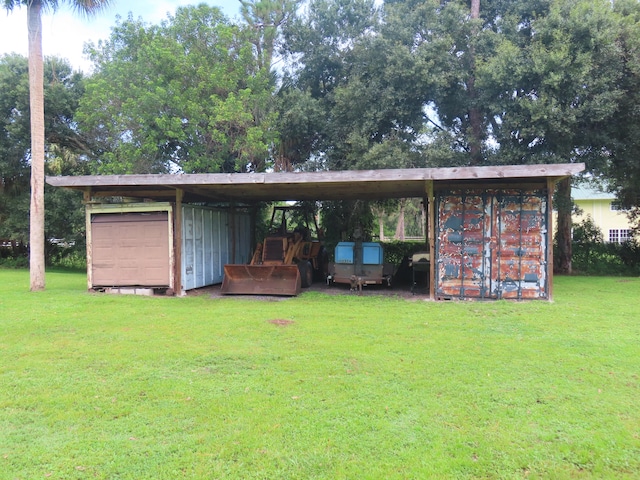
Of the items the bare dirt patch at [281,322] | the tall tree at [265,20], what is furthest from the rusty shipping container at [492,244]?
the tall tree at [265,20]

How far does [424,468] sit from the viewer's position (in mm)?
2900

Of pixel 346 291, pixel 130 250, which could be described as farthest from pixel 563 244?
pixel 130 250

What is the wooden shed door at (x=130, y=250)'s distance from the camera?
412 inches

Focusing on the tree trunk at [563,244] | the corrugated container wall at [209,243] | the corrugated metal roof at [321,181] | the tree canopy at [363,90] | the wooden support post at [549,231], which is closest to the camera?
the corrugated metal roof at [321,181]

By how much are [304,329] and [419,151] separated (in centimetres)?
878

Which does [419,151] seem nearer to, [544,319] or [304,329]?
[544,319]

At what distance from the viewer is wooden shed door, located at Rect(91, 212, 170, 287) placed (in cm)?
1047

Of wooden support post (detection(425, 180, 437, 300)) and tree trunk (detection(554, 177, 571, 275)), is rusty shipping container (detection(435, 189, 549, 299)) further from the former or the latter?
tree trunk (detection(554, 177, 571, 275))

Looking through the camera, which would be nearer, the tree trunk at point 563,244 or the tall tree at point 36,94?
the tall tree at point 36,94

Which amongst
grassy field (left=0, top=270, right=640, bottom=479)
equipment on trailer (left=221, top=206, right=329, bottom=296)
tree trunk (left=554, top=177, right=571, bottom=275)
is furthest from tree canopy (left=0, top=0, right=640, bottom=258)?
grassy field (left=0, top=270, right=640, bottom=479)

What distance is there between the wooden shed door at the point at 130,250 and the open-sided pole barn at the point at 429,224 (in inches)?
0.9

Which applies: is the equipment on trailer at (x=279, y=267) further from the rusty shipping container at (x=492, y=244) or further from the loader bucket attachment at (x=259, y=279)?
the rusty shipping container at (x=492, y=244)

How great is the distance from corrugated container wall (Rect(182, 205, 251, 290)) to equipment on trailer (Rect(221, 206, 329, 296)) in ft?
3.72

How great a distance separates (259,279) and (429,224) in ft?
13.6
